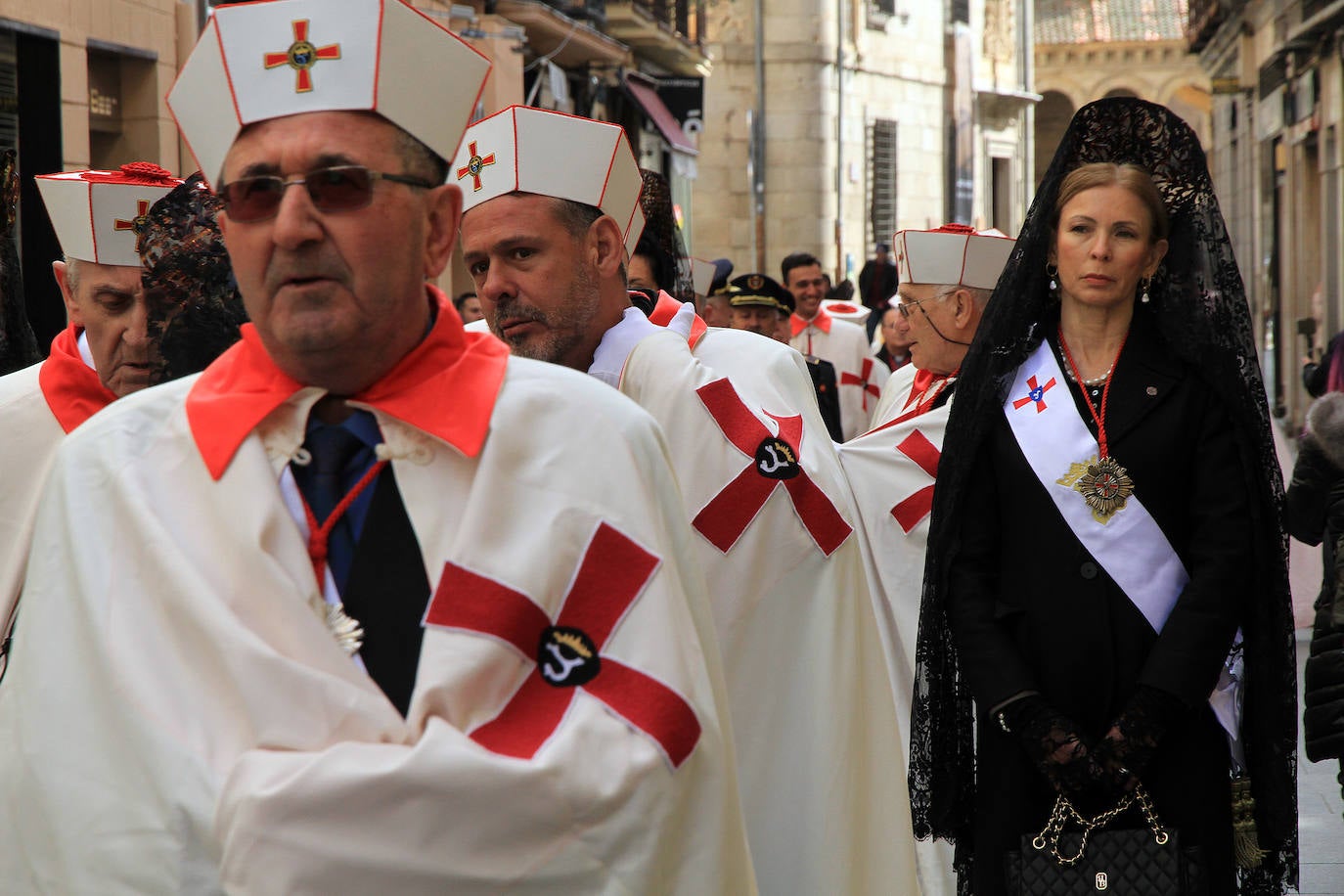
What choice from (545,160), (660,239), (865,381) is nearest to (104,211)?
(545,160)

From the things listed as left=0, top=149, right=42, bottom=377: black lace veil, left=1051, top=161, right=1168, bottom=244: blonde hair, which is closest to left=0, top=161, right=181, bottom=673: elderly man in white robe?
left=0, top=149, right=42, bottom=377: black lace veil

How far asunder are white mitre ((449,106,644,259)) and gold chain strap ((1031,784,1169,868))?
5.89 ft

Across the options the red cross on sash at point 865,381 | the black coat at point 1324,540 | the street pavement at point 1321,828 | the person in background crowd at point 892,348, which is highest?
the person in background crowd at point 892,348

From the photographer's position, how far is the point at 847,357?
11.9 m

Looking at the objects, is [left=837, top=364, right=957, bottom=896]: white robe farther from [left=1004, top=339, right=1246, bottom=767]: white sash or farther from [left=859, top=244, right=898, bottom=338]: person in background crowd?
[left=859, top=244, right=898, bottom=338]: person in background crowd

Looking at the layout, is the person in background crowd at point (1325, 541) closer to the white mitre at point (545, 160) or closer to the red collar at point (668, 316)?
the red collar at point (668, 316)

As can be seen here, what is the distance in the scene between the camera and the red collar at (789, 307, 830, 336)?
Answer: 12.1 m

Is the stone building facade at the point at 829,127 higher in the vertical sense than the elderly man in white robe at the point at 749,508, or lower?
higher

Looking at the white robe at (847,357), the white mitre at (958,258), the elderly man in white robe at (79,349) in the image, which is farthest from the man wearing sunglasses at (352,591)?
the white robe at (847,357)

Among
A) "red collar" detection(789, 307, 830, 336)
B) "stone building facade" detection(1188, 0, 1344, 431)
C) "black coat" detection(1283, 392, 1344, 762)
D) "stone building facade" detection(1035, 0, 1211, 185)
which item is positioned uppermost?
"stone building facade" detection(1035, 0, 1211, 185)

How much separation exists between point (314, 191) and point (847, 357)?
9.65 metres

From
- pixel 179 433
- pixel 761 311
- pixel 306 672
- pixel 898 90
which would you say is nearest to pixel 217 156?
pixel 179 433

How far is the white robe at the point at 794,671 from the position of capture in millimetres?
4250

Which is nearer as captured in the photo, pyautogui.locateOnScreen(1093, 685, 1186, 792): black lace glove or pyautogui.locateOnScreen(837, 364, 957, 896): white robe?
pyautogui.locateOnScreen(1093, 685, 1186, 792): black lace glove
